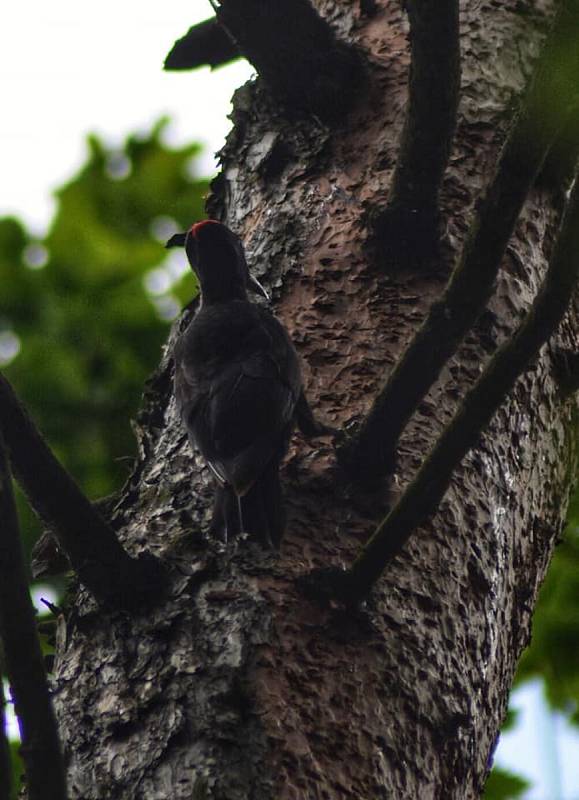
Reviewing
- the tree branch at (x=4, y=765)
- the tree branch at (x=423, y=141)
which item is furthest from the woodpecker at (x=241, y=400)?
the tree branch at (x=4, y=765)

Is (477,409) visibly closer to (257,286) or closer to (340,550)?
(340,550)

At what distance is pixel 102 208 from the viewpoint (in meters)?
4.88

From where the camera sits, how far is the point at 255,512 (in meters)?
2.17

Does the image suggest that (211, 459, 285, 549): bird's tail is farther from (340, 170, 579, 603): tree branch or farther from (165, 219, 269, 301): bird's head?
(165, 219, 269, 301): bird's head

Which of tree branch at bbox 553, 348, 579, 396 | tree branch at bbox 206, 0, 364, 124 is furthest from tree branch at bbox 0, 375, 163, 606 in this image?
tree branch at bbox 206, 0, 364, 124

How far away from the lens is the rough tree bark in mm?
Answer: 1937

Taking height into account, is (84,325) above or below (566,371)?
above

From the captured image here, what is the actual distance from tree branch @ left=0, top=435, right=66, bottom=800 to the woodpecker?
2.05 ft

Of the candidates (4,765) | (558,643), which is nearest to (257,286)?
(558,643)

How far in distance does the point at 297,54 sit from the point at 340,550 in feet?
4.69

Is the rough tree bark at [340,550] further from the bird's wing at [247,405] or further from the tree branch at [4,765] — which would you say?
the tree branch at [4,765]

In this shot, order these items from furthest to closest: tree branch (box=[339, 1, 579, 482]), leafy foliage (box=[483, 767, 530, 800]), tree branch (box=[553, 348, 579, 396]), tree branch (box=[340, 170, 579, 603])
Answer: leafy foliage (box=[483, 767, 530, 800])
tree branch (box=[553, 348, 579, 396])
tree branch (box=[340, 170, 579, 603])
tree branch (box=[339, 1, 579, 482])

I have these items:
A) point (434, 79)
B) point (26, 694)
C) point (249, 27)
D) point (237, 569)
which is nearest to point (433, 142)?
point (434, 79)

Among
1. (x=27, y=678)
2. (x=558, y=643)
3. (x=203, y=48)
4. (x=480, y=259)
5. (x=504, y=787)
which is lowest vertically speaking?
(x=27, y=678)
